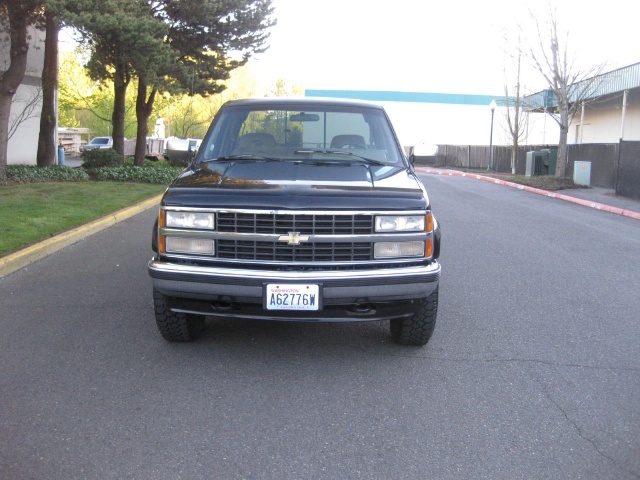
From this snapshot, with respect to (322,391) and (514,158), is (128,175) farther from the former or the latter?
(514,158)

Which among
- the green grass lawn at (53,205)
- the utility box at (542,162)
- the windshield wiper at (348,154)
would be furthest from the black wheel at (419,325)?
the utility box at (542,162)

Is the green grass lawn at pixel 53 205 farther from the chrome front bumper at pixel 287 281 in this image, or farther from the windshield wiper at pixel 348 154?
the chrome front bumper at pixel 287 281

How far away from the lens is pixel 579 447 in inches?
142

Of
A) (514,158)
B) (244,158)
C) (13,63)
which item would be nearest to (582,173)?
(514,158)

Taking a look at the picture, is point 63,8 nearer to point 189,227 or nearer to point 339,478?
point 189,227

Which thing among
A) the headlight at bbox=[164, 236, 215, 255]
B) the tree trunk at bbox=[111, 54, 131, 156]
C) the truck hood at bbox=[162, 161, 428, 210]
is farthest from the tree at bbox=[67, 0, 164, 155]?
the headlight at bbox=[164, 236, 215, 255]

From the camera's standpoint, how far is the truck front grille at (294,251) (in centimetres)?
453

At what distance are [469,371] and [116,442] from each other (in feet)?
7.94

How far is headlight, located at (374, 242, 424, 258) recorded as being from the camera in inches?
180

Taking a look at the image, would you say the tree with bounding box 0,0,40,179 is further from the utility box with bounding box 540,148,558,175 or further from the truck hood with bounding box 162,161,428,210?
the utility box with bounding box 540,148,558,175

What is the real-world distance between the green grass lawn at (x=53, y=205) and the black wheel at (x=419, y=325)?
512 cm

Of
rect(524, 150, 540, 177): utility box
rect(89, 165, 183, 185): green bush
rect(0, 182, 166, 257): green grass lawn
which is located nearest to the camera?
rect(0, 182, 166, 257): green grass lawn

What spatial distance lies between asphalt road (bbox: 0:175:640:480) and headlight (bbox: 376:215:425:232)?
984 mm

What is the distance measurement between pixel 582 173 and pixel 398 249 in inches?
838
